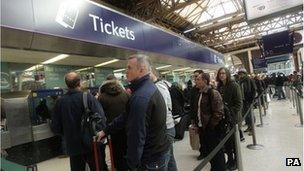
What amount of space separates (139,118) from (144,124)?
0.17 ft

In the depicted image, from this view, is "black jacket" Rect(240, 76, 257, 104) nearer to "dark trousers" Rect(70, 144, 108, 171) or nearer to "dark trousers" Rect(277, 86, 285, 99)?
"dark trousers" Rect(70, 144, 108, 171)

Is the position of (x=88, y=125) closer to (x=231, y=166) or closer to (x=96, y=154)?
(x=96, y=154)

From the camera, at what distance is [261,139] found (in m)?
5.60

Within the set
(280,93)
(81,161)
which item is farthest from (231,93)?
(280,93)

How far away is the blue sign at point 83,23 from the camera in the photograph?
10.6 feet

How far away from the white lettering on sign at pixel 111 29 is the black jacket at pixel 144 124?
107 inches

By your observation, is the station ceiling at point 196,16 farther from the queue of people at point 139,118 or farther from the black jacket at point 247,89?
the queue of people at point 139,118

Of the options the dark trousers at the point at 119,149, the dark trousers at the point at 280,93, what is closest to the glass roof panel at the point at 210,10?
the dark trousers at the point at 280,93

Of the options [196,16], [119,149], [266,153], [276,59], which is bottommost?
[266,153]

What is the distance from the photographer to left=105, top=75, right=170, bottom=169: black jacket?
73.2 inches

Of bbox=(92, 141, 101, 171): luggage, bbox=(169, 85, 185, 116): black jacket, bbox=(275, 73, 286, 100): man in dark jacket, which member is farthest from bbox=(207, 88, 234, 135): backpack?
bbox=(275, 73, 286, 100): man in dark jacket

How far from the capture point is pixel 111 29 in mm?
4828

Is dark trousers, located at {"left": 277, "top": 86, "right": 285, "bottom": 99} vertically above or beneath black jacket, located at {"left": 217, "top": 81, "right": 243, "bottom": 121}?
beneath

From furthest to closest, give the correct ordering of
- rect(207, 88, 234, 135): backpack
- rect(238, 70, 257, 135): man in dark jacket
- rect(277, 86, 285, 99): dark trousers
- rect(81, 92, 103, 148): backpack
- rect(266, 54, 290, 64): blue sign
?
rect(266, 54, 290, 64): blue sign < rect(277, 86, 285, 99): dark trousers < rect(238, 70, 257, 135): man in dark jacket < rect(207, 88, 234, 135): backpack < rect(81, 92, 103, 148): backpack
